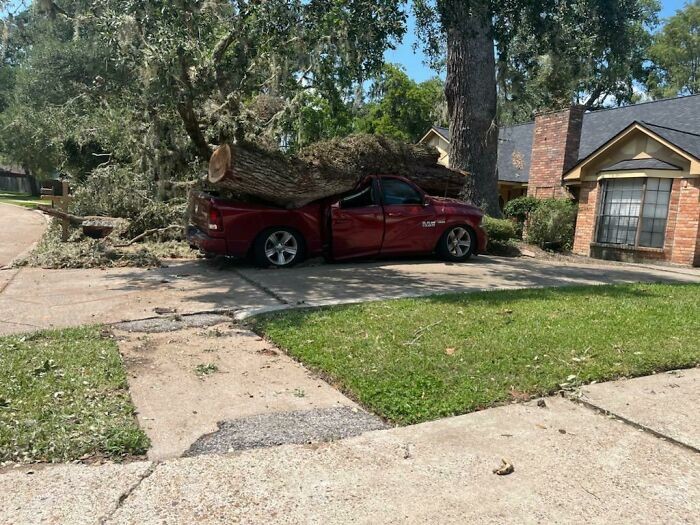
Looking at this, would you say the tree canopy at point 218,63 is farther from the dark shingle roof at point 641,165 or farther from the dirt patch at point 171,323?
the dark shingle roof at point 641,165

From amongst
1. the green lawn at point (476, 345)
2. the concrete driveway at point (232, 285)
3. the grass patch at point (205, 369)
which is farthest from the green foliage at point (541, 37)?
the grass patch at point (205, 369)

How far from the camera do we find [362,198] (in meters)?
10.3

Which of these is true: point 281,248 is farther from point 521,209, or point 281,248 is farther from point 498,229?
point 521,209

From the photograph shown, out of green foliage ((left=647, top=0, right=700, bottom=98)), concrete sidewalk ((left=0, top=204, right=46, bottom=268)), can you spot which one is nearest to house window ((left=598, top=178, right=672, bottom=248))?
concrete sidewalk ((left=0, top=204, right=46, bottom=268))

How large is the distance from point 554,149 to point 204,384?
682 inches

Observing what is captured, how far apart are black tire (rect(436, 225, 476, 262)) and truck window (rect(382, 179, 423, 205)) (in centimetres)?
95

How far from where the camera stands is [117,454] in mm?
3320

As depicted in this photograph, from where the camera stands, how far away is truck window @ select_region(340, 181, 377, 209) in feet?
33.2

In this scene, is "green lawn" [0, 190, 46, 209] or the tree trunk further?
"green lawn" [0, 190, 46, 209]

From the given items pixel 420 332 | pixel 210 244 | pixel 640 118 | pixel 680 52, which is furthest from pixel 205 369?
pixel 680 52

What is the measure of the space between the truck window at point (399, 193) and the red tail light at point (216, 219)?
9.79 feet

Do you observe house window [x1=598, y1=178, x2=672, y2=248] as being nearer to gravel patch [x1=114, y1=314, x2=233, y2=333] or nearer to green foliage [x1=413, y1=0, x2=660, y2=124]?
green foliage [x1=413, y1=0, x2=660, y2=124]

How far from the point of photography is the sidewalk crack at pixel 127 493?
271 cm

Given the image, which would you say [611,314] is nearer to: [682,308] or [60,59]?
[682,308]
